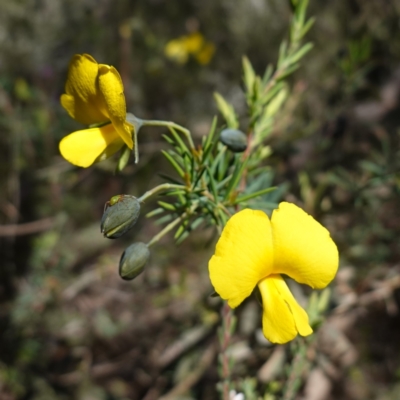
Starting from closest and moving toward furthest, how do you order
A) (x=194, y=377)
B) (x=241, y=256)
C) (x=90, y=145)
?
(x=241, y=256)
(x=90, y=145)
(x=194, y=377)

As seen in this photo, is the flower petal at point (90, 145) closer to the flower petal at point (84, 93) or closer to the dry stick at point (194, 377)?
the flower petal at point (84, 93)

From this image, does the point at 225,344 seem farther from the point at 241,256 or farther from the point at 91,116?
the point at 91,116

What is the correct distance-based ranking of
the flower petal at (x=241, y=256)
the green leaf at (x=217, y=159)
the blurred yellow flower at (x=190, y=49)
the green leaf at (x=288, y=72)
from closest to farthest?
the flower petal at (x=241, y=256) < the green leaf at (x=217, y=159) < the green leaf at (x=288, y=72) < the blurred yellow flower at (x=190, y=49)

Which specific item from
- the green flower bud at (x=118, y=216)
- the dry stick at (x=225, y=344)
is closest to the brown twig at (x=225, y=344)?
the dry stick at (x=225, y=344)

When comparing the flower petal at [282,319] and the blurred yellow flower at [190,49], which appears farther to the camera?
the blurred yellow flower at [190,49]

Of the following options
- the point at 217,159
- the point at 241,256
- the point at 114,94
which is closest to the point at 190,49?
the point at 217,159

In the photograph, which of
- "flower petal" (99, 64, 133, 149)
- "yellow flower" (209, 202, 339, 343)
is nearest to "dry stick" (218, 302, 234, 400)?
"yellow flower" (209, 202, 339, 343)

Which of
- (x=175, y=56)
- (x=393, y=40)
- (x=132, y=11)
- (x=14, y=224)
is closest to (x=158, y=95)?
(x=175, y=56)
